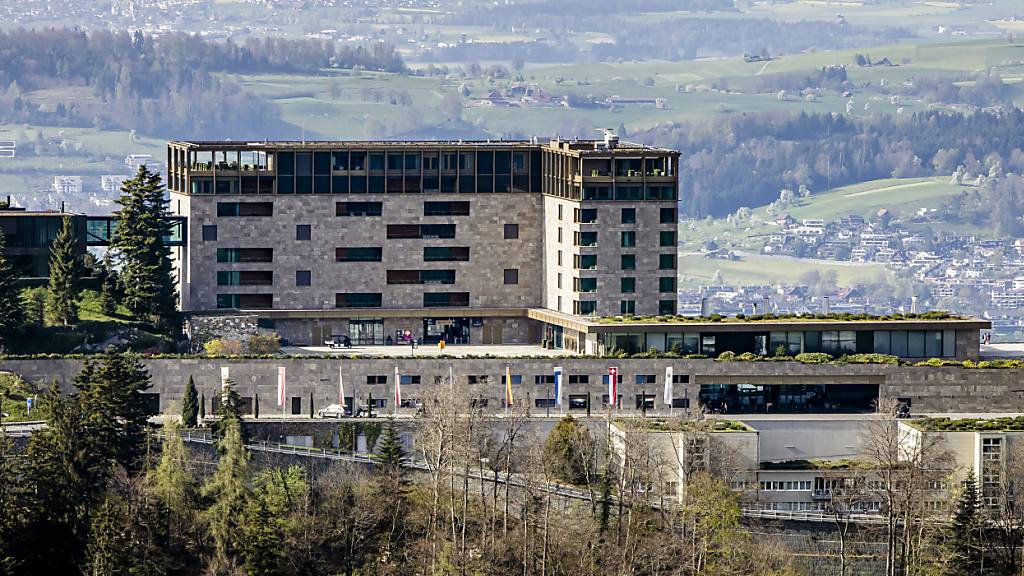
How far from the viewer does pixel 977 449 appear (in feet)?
551

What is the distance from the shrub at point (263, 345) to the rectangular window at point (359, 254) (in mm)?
13232

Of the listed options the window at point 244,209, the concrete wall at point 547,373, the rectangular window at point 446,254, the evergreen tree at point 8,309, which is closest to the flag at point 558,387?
the concrete wall at point 547,373

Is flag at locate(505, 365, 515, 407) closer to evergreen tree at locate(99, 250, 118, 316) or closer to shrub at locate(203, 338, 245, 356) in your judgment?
shrub at locate(203, 338, 245, 356)

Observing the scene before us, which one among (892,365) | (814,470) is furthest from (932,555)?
(892,365)

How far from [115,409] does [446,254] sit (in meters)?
45.4

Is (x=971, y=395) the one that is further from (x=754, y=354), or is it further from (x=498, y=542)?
(x=498, y=542)

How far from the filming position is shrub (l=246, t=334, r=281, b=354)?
182 meters

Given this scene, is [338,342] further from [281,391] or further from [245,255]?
[281,391]

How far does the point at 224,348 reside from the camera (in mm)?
181875

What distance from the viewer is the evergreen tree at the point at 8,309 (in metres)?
176

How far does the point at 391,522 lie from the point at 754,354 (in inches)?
1518

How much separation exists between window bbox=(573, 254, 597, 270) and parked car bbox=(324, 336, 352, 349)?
18.9 metres

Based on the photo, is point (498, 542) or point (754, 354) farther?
point (754, 354)

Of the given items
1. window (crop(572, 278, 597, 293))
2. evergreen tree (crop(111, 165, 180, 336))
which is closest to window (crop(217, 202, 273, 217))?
evergreen tree (crop(111, 165, 180, 336))
